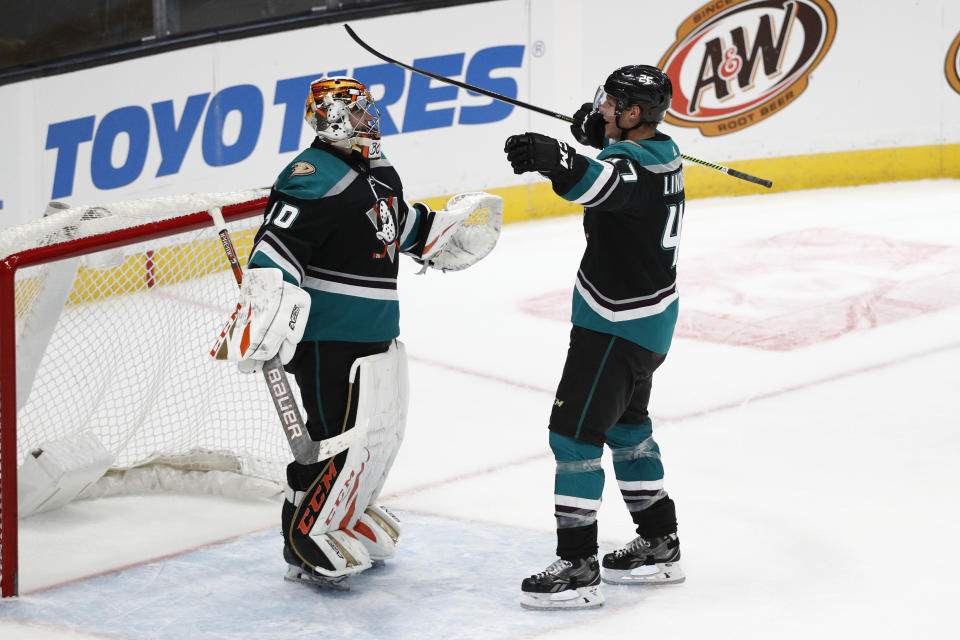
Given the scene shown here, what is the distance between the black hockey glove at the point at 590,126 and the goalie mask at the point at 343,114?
0.47 meters

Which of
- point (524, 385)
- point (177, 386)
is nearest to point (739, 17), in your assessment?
point (524, 385)

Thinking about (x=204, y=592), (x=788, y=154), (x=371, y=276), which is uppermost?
(x=788, y=154)

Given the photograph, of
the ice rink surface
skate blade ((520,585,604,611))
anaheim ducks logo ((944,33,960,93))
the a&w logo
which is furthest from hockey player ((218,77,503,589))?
anaheim ducks logo ((944,33,960,93))

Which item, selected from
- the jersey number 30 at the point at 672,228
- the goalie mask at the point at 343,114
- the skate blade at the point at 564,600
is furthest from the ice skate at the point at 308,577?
the jersey number 30 at the point at 672,228

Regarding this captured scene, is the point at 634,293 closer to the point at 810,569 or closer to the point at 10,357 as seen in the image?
the point at 810,569

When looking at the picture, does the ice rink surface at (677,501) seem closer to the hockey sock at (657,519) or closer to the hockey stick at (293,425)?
the hockey sock at (657,519)

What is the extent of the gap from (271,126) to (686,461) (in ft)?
10.6

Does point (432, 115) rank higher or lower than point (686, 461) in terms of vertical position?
higher

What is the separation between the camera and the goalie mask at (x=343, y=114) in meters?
3.01

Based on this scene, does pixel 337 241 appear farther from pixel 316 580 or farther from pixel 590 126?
pixel 316 580

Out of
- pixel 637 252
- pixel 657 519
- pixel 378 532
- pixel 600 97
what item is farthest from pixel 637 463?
pixel 600 97

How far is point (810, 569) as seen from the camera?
10.6 ft

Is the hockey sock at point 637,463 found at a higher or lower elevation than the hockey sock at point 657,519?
higher

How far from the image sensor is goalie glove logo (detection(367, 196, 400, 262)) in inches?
120
